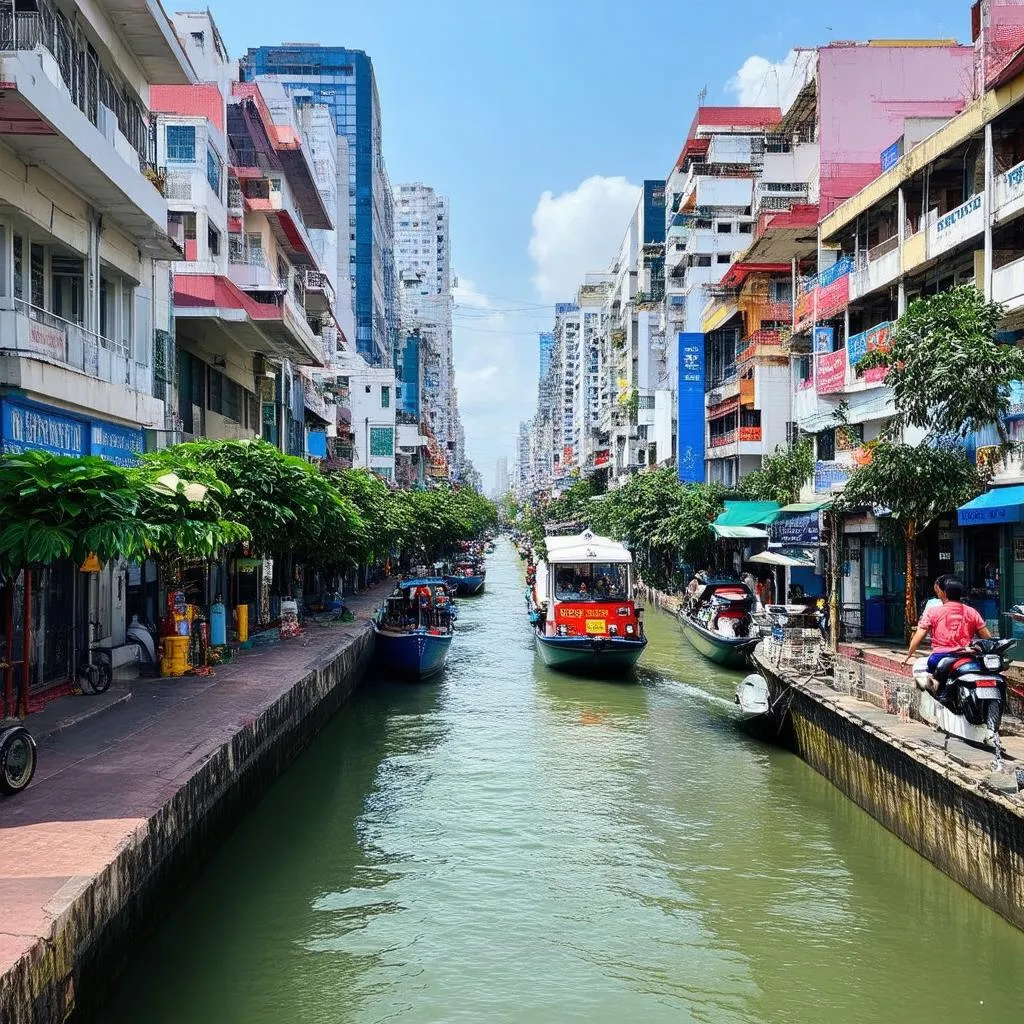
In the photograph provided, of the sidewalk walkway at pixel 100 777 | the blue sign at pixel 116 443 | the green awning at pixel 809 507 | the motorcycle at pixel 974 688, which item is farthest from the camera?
the green awning at pixel 809 507

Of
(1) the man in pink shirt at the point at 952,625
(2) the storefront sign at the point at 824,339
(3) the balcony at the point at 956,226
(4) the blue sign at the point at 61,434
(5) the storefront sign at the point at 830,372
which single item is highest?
(3) the balcony at the point at 956,226

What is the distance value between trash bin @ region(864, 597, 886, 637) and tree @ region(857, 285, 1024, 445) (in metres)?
7.60

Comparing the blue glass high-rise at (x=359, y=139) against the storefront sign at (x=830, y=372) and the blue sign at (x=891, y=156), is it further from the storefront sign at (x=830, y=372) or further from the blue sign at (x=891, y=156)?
the blue sign at (x=891, y=156)

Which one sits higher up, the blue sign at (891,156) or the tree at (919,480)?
the blue sign at (891,156)

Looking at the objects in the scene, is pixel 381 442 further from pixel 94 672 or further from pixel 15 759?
pixel 15 759

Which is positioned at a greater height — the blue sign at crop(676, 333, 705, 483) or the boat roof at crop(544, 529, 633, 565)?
the blue sign at crop(676, 333, 705, 483)

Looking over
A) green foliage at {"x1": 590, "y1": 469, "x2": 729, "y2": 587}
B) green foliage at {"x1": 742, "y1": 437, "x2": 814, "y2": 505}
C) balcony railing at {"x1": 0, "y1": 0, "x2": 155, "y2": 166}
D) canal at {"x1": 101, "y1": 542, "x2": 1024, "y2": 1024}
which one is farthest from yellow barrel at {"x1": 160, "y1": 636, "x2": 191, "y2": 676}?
green foliage at {"x1": 590, "y1": 469, "x2": 729, "y2": 587}

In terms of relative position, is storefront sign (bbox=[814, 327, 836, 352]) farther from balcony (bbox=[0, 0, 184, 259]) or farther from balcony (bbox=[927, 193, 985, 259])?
balcony (bbox=[0, 0, 184, 259])

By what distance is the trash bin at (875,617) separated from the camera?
75.3ft

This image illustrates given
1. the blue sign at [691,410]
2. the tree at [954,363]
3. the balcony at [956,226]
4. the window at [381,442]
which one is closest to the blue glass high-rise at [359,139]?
the window at [381,442]

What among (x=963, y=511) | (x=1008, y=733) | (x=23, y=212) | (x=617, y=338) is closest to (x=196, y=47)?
(x=23, y=212)

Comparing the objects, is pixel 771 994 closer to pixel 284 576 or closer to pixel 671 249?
pixel 284 576

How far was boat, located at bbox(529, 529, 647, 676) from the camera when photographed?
78.8ft

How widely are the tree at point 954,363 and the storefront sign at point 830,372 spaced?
10266 mm
